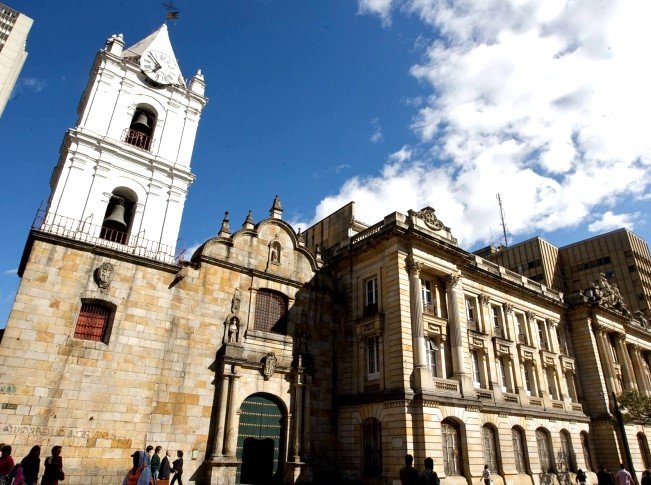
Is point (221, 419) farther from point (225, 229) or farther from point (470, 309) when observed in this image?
point (470, 309)

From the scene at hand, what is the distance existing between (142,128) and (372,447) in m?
20.0

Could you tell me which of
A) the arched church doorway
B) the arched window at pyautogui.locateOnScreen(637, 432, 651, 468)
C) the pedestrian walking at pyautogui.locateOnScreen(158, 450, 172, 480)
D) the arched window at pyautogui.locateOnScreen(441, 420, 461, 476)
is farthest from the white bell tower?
the arched window at pyautogui.locateOnScreen(637, 432, 651, 468)

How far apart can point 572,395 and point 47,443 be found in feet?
108

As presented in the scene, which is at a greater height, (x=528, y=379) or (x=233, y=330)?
(x=233, y=330)

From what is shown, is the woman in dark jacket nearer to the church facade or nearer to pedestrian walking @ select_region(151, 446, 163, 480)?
the church facade

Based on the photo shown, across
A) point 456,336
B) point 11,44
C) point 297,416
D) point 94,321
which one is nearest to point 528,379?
point 456,336

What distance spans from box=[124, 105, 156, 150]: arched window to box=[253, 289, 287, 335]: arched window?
9784 mm

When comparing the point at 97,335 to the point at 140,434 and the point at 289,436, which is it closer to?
the point at 140,434

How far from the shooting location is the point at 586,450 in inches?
1178

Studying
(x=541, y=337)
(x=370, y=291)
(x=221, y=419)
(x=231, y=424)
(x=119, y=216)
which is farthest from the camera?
(x=541, y=337)

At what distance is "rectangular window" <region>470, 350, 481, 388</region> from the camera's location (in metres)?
25.2

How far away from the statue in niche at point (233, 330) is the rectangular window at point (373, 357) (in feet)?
23.5

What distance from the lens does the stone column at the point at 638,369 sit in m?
36.5

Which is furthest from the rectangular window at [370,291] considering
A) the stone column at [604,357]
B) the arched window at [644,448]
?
the arched window at [644,448]
